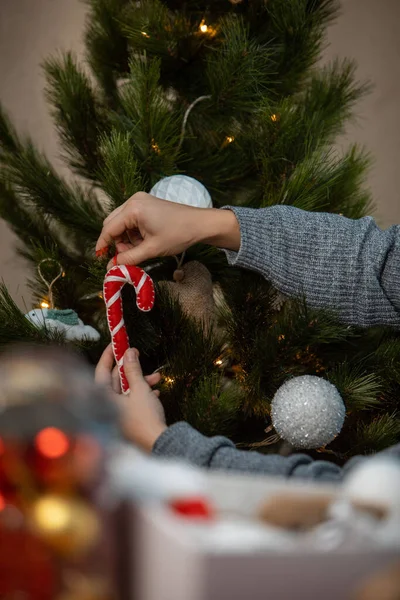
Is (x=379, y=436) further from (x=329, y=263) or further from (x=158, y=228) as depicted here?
(x=158, y=228)

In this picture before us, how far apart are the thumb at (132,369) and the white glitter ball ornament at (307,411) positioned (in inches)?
7.5

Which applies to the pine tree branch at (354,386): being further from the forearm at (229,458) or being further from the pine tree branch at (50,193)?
the pine tree branch at (50,193)

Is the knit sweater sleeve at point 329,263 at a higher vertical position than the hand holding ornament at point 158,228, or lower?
lower

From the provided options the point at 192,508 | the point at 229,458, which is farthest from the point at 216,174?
the point at 192,508

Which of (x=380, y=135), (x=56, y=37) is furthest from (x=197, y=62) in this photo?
(x=380, y=135)

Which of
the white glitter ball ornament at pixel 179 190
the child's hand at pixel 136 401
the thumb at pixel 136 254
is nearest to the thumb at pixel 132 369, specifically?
the child's hand at pixel 136 401

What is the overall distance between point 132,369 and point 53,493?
20.0 inches

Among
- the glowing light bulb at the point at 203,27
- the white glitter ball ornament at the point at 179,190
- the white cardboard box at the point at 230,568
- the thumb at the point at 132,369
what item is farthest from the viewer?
the glowing light bulb at the point at 203,27

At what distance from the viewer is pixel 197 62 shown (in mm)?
1018

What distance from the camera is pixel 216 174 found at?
1.04 m

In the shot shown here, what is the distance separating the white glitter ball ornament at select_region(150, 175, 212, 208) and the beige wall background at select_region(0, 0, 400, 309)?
85 cm

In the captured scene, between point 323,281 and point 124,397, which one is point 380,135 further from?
point 124,397

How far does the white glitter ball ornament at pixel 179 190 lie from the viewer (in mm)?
880

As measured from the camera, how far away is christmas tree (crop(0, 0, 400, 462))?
865 millimetres
